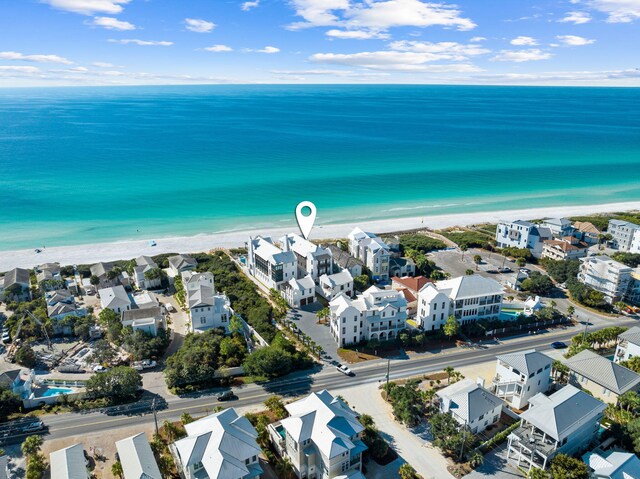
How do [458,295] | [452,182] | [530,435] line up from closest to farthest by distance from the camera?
[530,435] → [458,295] → [452,182]

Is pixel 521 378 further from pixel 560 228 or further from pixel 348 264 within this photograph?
pixel 560 228

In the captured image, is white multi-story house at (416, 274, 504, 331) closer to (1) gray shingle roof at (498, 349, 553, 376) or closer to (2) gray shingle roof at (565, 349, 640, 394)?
(1) gray shingle roof at (498, 349, 553, 376)

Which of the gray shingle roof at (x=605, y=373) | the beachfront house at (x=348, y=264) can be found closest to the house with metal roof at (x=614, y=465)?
the gray shingle roof at (x=605, y=373)

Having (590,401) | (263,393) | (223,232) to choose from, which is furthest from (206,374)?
(223,232)

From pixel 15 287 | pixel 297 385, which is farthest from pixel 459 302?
pixel 15 287

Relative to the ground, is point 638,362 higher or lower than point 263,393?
higher

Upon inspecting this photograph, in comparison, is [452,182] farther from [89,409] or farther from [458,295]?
[89,409]

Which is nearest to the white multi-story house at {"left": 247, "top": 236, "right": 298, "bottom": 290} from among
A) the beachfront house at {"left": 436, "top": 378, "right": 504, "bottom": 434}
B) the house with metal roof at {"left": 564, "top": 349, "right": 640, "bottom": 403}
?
the beachfront house at {"left": 436, "top": 378, "right": 504, "bottom": 434}
